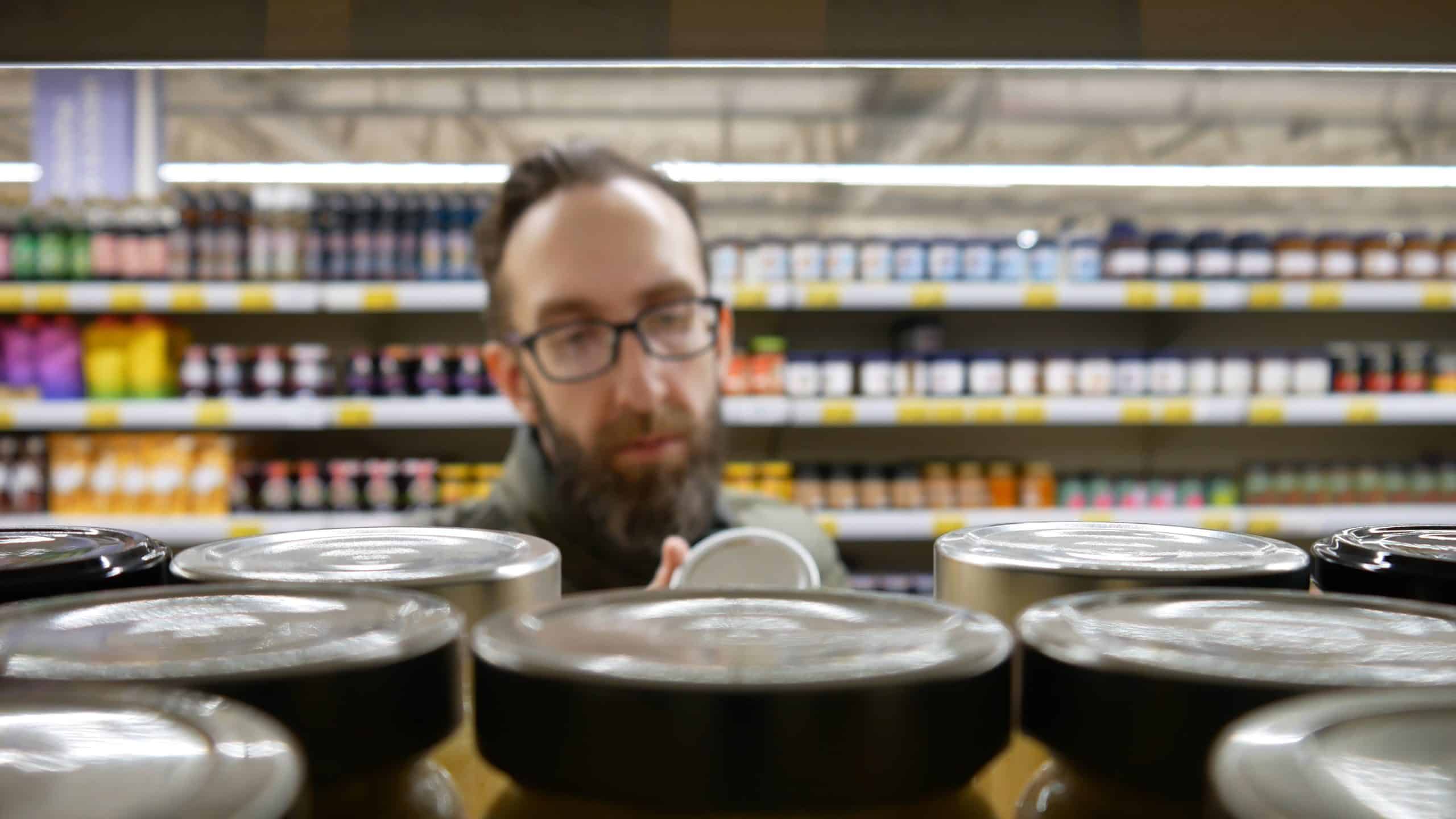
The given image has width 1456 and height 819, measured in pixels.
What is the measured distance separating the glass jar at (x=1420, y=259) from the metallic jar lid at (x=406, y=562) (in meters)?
3.52

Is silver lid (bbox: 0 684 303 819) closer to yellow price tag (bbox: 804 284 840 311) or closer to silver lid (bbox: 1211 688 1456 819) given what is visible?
silver lid (bbox: 1211 688 1456 819)

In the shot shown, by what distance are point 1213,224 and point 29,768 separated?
8.74 meters

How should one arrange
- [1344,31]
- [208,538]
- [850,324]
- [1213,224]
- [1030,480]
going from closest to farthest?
1. [1344,31]
2. [208,538]
3. [1030,480]
4. [850,324]
5. [1213,224]

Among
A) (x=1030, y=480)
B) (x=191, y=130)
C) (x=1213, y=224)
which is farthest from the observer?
(x=1213, y=224)

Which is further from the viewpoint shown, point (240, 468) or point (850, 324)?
point (850, 324)

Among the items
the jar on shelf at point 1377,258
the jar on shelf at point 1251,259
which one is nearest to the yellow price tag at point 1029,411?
the jar on shelf at point 1251,259

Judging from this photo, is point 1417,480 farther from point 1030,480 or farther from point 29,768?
point 29,768

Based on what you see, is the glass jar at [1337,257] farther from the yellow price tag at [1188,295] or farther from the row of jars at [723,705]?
the row of jars at [723,705]

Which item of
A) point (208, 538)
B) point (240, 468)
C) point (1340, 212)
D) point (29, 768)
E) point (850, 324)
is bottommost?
point (208, 538)

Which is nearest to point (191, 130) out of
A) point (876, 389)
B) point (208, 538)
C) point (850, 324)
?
point (208, 538)

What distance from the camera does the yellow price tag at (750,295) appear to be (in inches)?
118

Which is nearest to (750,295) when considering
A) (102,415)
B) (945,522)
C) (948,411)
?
(948,411)

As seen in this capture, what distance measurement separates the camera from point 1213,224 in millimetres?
7887

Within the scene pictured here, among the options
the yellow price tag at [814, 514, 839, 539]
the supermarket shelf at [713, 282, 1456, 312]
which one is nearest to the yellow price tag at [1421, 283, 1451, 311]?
the supermarket shelf at [713, 282, 1456, 312]
